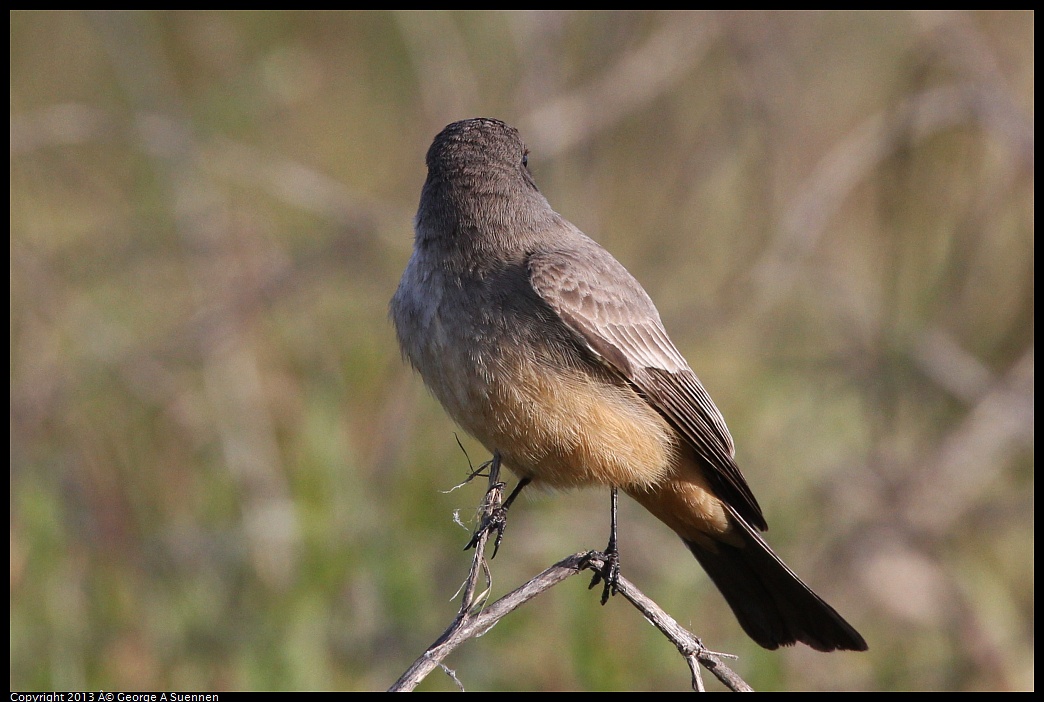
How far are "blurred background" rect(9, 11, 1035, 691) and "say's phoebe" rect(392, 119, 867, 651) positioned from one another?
134 centimetres

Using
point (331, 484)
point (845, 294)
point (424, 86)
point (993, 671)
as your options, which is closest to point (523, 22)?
point (424, 86)

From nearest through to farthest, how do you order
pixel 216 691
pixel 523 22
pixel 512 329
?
1. pixel 512 329
2. pixel 216 691
3. pixel 523 22

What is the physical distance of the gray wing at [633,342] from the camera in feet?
13.7

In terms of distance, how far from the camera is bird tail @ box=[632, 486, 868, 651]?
427 cm

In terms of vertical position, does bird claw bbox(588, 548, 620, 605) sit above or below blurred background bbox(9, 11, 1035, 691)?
below

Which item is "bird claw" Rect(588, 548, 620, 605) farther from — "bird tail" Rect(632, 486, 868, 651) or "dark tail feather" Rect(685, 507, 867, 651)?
"dark tail feather" Rect(685, 507, 867, 651)

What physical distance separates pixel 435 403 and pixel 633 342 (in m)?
2.70

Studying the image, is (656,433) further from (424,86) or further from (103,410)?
(103,410)

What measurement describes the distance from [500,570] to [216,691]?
5.85ft

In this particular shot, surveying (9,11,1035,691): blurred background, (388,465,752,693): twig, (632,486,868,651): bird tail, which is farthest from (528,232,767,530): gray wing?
(9,11,1035,691): blurred background

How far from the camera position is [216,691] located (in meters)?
5.74

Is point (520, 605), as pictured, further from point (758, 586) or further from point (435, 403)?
point (435, 403)

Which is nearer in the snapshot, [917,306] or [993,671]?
[993,671]

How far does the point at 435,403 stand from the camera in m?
6.89
